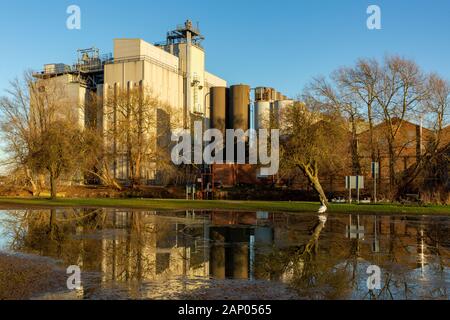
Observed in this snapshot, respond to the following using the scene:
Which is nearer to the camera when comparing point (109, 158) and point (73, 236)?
point (73, 236)

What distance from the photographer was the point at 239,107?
67.8m

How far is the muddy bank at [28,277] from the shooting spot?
25.9ft

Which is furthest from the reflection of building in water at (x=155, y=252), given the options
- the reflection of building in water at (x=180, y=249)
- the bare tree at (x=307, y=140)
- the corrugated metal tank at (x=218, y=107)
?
the corrugated metal tank at (x=218, y=107)

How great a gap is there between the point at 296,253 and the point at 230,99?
58041 mm

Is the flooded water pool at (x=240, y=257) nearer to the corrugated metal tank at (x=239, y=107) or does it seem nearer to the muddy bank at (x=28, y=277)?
the muddy bank at (x=28, y=277)

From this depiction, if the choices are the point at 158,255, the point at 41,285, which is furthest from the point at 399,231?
the point at 41,285

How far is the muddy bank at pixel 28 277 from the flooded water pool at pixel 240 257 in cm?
31

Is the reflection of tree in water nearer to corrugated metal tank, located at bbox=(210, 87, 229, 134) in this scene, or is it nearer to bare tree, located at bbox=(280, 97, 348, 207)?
bare tree, located at bbox=(280, 97, 348, 207)

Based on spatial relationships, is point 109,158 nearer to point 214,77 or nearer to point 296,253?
point 214,77

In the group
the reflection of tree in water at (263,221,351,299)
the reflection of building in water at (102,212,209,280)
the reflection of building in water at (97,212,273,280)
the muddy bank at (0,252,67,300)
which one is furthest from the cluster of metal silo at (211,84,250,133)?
the muddy bank at (0,252,67,300)

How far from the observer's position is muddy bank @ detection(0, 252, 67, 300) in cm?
789

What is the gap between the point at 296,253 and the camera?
12445 mm

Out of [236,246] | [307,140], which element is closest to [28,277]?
[236,246]
